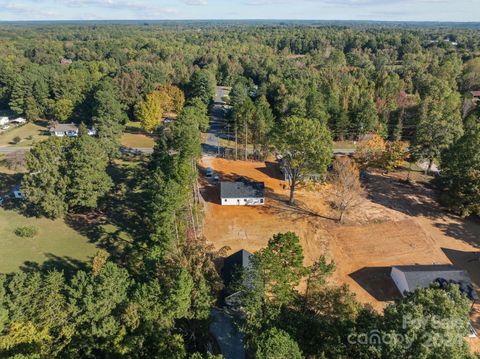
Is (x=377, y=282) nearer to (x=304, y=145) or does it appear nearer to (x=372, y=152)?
(x=304, y=145)

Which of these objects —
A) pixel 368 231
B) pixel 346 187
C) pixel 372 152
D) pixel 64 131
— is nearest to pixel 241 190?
pixel 346 187

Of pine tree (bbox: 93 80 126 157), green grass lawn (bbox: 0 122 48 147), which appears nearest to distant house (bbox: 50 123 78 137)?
green grass lawn (bbox: 0 122 48 147)

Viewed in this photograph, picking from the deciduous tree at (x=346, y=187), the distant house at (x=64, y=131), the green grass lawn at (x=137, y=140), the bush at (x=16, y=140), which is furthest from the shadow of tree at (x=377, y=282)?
the bush at (x=16, y=140)

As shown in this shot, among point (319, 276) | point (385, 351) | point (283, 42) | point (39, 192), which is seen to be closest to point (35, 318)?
point (319, 276)

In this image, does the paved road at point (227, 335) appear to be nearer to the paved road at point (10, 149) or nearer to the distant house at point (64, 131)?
the distant house at point (64, 131)

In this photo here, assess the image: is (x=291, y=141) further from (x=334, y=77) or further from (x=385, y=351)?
(x=334, y=77)

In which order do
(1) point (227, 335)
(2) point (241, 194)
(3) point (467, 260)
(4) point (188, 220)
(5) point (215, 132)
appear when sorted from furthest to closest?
(5) point (215, 132), (2) point (241, 194), (4) point (188, 220), (3) point (467, 260), (1) point (227, 335)

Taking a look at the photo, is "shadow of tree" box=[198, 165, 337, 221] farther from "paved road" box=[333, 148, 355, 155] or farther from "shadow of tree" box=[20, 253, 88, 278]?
"paved road" box=[333, 148, 355, 155]
